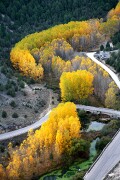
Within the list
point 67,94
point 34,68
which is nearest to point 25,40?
point 34,68

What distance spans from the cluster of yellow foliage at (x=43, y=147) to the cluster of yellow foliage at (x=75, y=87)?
49.6 feet

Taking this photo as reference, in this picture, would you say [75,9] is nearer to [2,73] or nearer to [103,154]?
[2,73]

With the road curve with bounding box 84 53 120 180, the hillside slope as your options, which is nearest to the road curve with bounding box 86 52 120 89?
the road curve with bounding box 84 53 120 180

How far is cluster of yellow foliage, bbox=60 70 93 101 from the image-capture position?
284ft

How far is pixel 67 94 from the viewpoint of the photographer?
8669 cm

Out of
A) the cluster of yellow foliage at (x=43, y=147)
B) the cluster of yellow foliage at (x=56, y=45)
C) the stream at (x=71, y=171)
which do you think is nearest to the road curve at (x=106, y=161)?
the stream at (x=71, y=171)

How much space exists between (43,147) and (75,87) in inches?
900

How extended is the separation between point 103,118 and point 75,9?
72838 mm

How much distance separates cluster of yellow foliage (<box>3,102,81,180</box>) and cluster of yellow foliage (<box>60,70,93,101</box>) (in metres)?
15.1

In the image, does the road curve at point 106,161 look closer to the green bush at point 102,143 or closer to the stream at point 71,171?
the green bush at point 102,143

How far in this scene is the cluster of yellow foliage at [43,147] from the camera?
2469 inches

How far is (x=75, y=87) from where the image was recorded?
86.8 metres

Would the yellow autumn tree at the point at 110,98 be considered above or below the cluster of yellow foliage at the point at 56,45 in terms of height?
below

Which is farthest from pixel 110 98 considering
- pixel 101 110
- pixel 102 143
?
pixel 102 143
